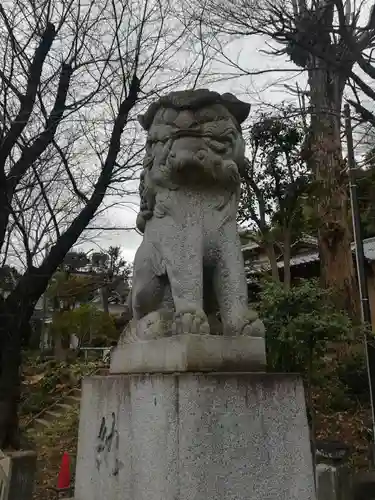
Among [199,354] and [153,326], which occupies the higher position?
[153,326]

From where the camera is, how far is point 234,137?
3.11 m

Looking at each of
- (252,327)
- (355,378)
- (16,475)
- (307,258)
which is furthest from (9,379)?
(307,258)

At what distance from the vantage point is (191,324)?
2629mm

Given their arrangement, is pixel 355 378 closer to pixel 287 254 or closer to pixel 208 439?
pixel 287 254

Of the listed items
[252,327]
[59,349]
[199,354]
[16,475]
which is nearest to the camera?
[199,354]

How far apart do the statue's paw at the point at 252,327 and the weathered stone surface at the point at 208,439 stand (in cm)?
29

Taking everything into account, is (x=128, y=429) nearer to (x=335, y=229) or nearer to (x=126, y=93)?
(x=126, y=93)

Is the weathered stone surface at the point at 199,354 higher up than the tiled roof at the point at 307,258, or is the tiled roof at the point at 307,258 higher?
the tiled roof at the point at 307,258

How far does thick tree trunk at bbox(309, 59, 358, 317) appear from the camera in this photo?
1169 cm

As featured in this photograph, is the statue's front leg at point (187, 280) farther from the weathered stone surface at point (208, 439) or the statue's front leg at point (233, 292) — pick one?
the weathered stone surface at point (208, 439)

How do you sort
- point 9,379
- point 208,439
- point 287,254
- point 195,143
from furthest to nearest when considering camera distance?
point 287,254
point 9,379
point 195,143
point 208,439

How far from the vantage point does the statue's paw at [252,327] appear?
9.10 feet

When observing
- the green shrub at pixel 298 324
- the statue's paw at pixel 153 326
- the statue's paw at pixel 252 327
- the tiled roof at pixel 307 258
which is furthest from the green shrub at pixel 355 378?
the statue's paw at pixel 153 326

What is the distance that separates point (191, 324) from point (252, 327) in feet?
1.26
